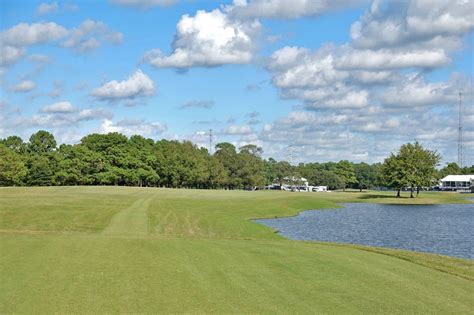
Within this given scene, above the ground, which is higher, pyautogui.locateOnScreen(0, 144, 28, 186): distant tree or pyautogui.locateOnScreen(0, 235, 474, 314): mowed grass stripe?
pyautogui.locateOnScreen(0, 144, 28, 186): distant tree

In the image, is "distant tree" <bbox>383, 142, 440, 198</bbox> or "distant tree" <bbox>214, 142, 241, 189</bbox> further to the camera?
"distant tree" <bbox>214, 142, 241, 189</bbox>

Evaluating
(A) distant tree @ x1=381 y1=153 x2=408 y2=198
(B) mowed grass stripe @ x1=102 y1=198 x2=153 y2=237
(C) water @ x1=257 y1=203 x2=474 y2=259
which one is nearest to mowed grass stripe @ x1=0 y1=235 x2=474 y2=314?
(B) mowed grass stripe @ x1=102 y1=198 x2=153 y2=237

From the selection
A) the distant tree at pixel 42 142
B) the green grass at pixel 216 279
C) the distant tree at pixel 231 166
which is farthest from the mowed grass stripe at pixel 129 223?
the distant tree at pixel 231 166

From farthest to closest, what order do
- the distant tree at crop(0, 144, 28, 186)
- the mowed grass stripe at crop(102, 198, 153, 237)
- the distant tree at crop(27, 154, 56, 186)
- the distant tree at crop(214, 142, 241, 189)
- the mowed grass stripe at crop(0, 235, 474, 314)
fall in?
1. the distant tree at crop(214, 142, 241, 189)
2. the distant tree at crop(27, 154, 56, 186)
3. the distant tree at crop(0, 144, 28, 186)
4. the mowed grass stripe at crop(102, 198, 153, 237)
5. the mowed grass stripe at crop(0, 235, 474, 314)

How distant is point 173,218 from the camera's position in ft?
161

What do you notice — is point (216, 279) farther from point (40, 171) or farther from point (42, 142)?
point (42, 142)

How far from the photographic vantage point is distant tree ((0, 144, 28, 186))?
391ft

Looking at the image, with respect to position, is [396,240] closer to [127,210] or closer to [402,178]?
[127,210]

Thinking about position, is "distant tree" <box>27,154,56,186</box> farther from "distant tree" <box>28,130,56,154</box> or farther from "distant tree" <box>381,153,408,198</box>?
"distant tree" <box>381,153,408,198</box>

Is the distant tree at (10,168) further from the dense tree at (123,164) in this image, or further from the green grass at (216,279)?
the green grass at (216,279)

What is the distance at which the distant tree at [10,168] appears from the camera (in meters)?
119

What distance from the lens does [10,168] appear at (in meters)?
121

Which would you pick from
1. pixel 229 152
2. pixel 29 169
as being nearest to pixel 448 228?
pixel 29 169


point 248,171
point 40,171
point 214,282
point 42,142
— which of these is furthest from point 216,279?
point 248,171
